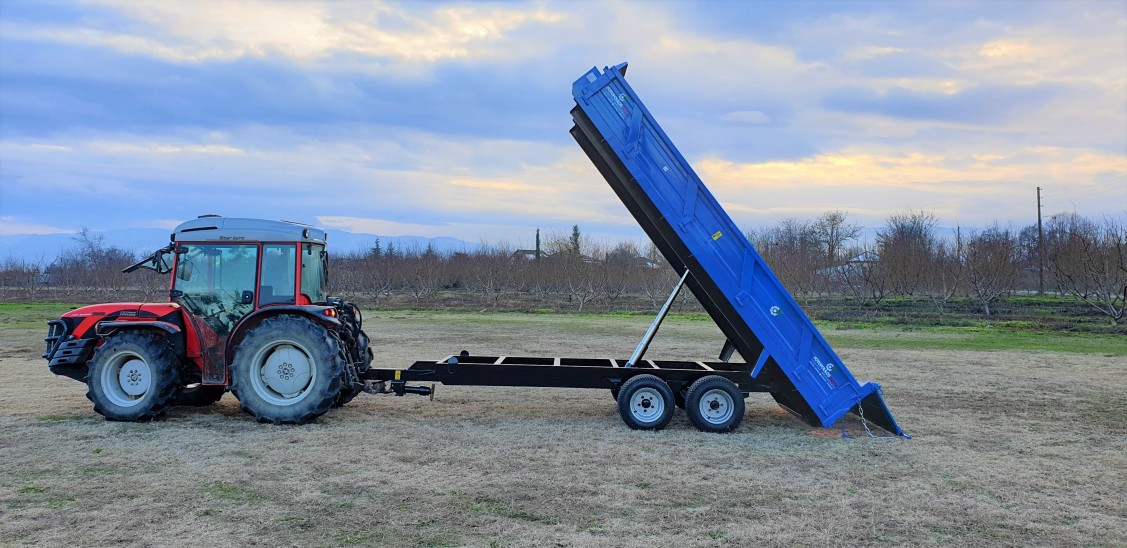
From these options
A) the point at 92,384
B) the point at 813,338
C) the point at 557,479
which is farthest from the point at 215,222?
the point at 813,338

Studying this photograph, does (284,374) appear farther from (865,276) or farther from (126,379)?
(865,276)

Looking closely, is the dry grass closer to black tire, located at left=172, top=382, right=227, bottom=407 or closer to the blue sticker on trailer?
black tire, located at left=172, top=382, right=227, bottom=407

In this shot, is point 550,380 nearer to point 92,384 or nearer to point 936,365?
point 92,384

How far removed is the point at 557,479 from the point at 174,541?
3.09 meters

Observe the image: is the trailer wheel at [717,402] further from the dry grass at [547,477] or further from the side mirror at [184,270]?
the side mirror at [184,270]

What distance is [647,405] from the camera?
8.66m

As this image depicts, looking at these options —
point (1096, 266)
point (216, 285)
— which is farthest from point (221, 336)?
point (1096, 266)

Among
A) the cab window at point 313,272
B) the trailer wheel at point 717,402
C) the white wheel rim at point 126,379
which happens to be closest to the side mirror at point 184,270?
the white wheel rim at point 126,379

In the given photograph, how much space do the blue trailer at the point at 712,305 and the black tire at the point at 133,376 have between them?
291 centimetres

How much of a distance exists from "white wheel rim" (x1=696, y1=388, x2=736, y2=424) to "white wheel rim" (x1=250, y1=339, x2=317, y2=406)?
4.65 m

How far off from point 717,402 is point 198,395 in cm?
693

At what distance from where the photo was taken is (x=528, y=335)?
72.8 feet

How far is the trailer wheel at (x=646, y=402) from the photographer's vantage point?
850 centimetres

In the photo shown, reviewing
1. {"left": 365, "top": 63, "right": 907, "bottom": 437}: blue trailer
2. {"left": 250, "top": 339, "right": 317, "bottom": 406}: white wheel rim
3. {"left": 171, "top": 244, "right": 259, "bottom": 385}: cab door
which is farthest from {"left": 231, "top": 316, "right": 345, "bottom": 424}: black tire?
{"left": 365, "top": 63, "right": 907, "bottom": 437}: blue trailer
